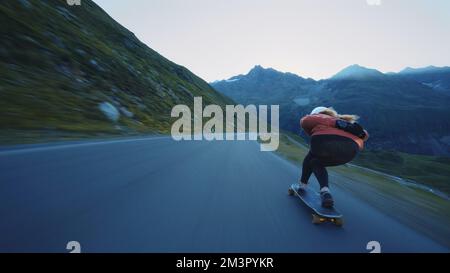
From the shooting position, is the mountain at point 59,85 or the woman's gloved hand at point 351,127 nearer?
the woman's gloved hand at point 351,127

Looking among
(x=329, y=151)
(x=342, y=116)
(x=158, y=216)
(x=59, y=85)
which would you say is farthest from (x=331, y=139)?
(x=59, y=85)

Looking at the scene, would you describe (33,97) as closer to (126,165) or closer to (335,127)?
(126,165)

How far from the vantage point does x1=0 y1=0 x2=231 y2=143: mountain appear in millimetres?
16156

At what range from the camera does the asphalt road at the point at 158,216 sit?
3.36m

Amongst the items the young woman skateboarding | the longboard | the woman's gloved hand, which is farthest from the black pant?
the longboard

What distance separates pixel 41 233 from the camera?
326 cm

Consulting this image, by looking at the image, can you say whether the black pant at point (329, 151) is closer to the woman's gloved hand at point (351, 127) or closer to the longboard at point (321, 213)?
the woman's gloved hand at point (351, 127)

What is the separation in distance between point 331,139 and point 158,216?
2.88 metres

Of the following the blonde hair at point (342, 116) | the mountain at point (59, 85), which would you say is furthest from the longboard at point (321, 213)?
the mountain at point (59, 85)

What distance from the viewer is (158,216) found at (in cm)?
427

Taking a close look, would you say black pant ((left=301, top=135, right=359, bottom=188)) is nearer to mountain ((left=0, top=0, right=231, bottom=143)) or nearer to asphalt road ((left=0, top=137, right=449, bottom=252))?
asphalt road ((left=0, top=137, right=449, bottom=252))

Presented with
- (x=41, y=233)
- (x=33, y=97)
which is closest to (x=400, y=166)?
(x=33, y=97)

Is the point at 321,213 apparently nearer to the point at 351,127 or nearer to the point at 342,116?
the point at 351,127
